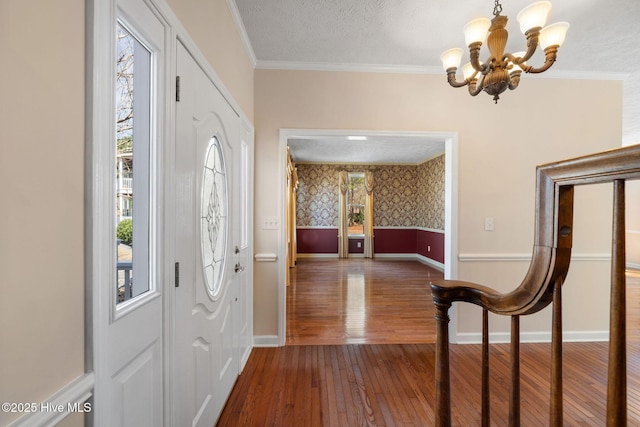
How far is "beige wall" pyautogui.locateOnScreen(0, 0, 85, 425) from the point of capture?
53 centimetres

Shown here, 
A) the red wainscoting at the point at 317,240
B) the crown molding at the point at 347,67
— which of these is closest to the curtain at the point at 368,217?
the red wainscoting at the point at 317,240

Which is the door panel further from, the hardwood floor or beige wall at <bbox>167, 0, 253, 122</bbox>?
the hardwood floor

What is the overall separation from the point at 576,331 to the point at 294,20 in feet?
12.8

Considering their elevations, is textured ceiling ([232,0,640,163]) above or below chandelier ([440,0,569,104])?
above

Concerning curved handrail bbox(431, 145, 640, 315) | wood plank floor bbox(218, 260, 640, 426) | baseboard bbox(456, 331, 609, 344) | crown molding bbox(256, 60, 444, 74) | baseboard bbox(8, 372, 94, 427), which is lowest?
wood plank floor bbox(218, 260, 640, 426)

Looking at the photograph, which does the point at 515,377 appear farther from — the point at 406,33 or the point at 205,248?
the point at 406,33

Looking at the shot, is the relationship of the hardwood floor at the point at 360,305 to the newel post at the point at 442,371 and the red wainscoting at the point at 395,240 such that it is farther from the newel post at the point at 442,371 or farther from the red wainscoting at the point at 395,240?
the newel post at the point at 442,371

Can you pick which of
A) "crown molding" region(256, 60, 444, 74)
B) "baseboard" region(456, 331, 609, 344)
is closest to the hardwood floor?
"baseboard" region(456, 331, 609, 344)

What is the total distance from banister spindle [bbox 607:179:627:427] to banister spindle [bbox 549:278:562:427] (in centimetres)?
10

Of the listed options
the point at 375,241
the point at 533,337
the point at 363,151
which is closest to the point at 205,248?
the point at 533,337

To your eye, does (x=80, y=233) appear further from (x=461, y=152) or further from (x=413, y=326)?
(x=413, y=326)

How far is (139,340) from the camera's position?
0.96 metres

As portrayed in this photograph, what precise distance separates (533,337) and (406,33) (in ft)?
10.2

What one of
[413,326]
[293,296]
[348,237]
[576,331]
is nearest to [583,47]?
[576,331]
